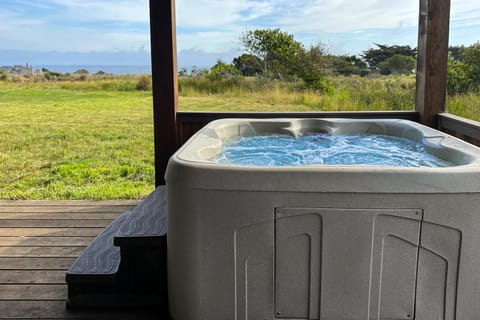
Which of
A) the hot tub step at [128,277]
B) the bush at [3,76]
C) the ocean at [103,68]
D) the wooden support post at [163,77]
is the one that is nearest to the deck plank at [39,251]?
the hot tub step at [128,277]

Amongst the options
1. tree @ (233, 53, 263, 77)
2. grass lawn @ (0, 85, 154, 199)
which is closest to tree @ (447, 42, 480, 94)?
tree @ (233, 53, 263, 77)

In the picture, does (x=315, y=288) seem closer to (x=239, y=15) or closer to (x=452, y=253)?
(x=452, y=253)

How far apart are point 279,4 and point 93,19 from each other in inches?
173

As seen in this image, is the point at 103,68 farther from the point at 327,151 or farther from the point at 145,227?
the point at 145,227

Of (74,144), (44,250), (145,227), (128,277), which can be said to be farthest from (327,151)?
(74,144)

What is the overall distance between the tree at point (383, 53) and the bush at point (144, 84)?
365 cm

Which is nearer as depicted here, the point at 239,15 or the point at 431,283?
the point at 431,283

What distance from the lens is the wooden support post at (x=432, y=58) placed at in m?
2.98

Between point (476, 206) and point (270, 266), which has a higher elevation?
point (476, 206)

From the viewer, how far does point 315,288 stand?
1.64 m

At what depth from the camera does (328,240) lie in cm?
161

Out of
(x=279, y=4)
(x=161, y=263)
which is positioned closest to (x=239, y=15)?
(x=279, y=4)

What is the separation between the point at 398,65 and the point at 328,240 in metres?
4.49

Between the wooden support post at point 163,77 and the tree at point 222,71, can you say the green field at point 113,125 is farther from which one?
the wooden support post at point 163,77
